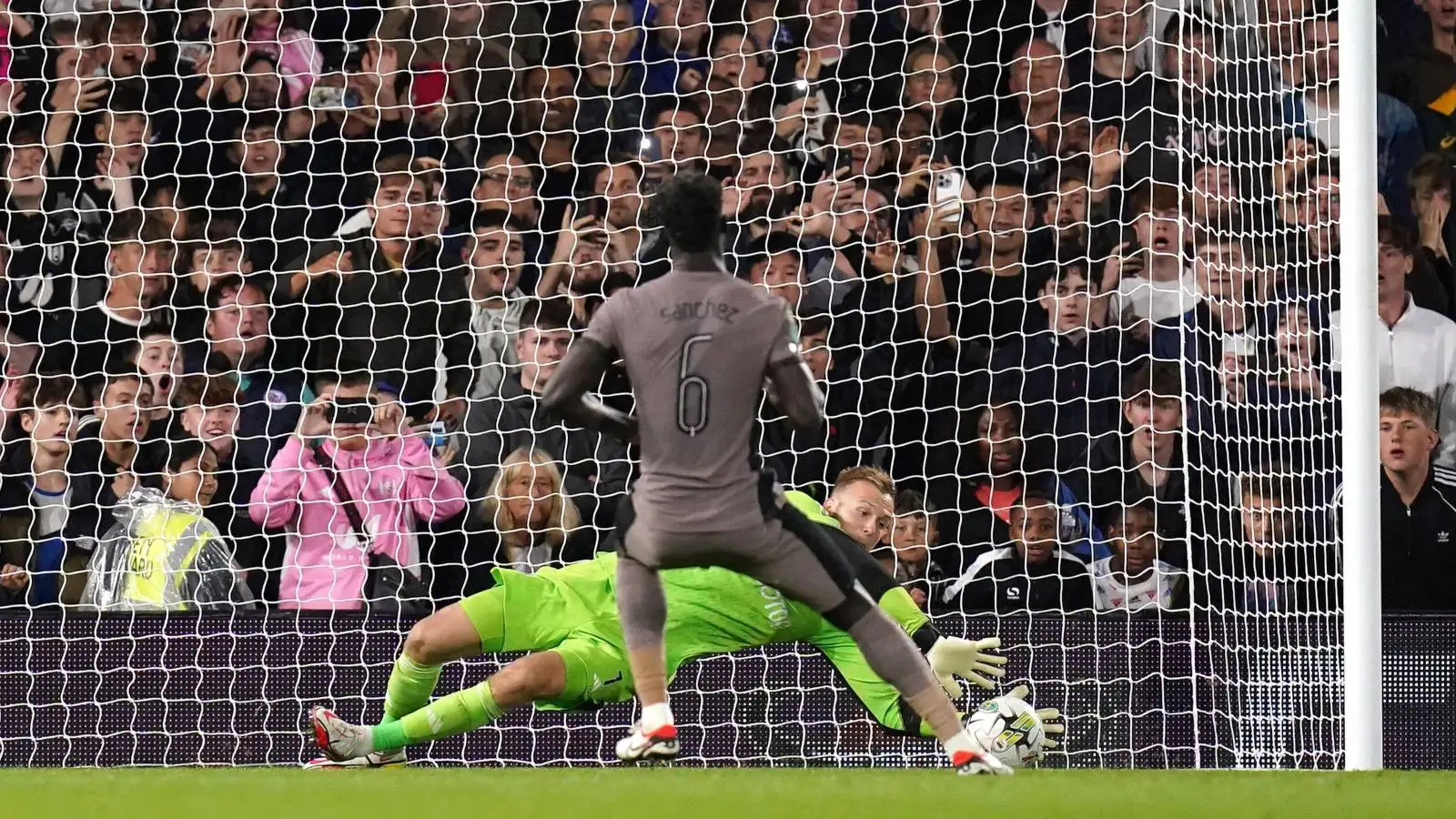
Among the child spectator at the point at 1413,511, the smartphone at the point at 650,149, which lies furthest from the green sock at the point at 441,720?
the child spectator at the point at 1413,511

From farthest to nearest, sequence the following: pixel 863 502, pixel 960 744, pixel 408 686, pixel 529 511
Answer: pixel 529 511 < pixel 863 502 < pixel 408 686 < pixel 960 744

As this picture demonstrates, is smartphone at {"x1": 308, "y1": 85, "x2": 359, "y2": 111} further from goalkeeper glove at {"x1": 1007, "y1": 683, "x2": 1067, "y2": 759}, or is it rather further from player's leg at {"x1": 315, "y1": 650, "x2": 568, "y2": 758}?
goalkeeper glove at {"x1": 1007, "y1": 683, "x2": 1067, "y2": 759}

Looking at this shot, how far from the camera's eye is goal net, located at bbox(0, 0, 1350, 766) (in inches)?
294

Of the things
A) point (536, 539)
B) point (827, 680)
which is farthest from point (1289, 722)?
point (536, 539)

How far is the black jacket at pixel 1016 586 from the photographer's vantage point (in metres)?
Answer: 7.53

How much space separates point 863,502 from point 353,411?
2148 mm

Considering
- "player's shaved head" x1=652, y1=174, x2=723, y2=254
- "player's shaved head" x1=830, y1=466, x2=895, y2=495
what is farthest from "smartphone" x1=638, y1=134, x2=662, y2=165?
"player's shaved head" x1=652, y1=174, x2=723, y2=254

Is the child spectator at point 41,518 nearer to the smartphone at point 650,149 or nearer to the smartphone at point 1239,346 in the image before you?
the smartphone at point 650,149

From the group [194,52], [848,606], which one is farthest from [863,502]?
[194,52]

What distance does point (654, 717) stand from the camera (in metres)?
4.92

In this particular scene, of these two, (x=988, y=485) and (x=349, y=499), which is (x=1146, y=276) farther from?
(x=349, y=499)

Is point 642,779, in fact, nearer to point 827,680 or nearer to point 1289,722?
point 827,680

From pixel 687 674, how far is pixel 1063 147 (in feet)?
8.78

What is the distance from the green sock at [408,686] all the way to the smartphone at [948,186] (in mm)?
3007
